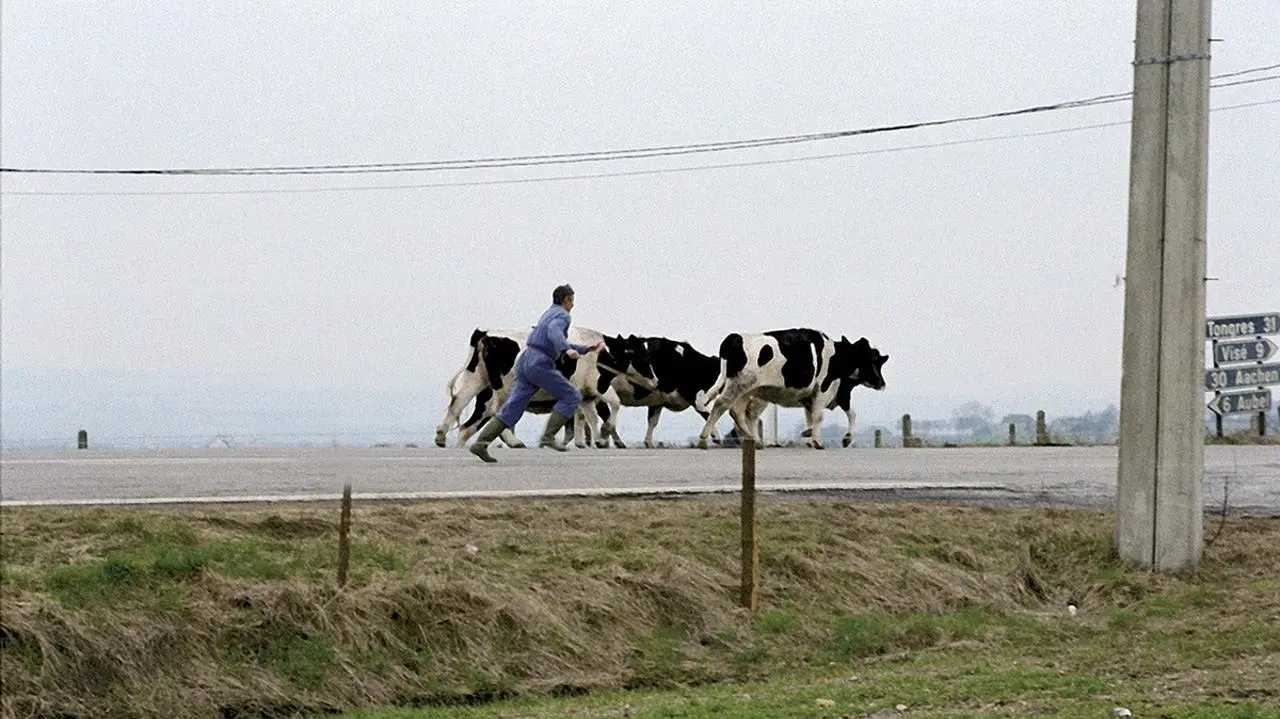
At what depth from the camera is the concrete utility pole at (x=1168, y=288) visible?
1559cm

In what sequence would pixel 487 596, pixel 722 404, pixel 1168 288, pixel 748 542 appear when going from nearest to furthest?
pixel 487 596 → pixel 748 542 → pixel 1168 288 → pixel 722 404

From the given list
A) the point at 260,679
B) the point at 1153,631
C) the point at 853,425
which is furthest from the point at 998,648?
the point at 853,425

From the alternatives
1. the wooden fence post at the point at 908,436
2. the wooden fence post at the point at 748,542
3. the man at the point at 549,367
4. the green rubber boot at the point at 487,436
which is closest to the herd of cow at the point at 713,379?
the wooden fence post at the point at 908,436

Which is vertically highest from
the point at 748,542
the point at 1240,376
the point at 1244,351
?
the point at 1244,351

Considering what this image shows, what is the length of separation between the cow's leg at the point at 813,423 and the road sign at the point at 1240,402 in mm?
9582

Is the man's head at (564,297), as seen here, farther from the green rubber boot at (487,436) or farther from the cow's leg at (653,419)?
the cow's leg at (653,419)

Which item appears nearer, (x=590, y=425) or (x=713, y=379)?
(x=590, y=425)

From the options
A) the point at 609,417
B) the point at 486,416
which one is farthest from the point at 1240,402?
the point at 486,416

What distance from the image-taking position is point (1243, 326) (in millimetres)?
38156

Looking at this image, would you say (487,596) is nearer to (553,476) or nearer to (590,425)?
(553,476)

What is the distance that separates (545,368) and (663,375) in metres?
17.6

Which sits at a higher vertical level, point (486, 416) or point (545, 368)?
point (545, 368)

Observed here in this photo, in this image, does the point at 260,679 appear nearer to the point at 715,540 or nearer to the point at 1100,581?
the point at 715,540

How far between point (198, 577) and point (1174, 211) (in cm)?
893
